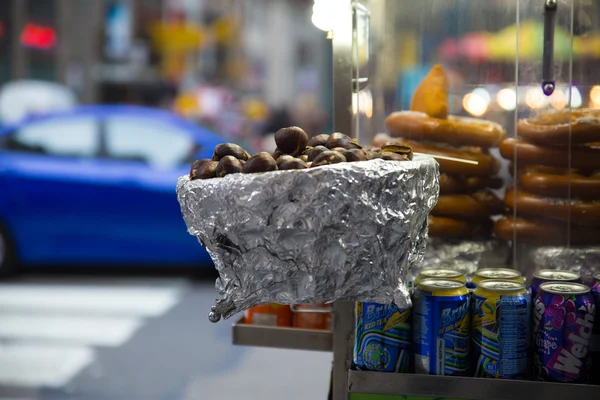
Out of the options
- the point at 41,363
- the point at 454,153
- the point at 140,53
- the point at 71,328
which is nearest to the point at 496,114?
the point at 454,153

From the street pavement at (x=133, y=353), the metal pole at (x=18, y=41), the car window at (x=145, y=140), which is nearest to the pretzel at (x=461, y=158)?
the street pavement at (x=133, y=353)

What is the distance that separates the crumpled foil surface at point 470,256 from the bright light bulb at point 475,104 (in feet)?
1.72

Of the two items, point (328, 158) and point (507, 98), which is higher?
point (507, 98)

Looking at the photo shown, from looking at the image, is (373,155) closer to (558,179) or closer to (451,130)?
(451,130)

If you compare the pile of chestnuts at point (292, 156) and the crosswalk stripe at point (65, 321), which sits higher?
the pile of chestnuts at point (292, 156)

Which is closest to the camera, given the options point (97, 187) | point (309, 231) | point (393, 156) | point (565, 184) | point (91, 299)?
point (309, 231)

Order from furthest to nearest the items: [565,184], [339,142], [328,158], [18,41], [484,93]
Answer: [18,41]
[484,93]
[565,184]
[339,142]
[328,158]

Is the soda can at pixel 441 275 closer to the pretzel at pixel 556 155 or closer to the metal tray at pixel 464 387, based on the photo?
the metal tray at pixel 464 387

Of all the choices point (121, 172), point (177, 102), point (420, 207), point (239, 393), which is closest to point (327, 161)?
point (420, 207)

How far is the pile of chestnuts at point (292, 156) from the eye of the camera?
1.78m

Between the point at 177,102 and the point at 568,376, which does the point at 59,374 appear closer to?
the point at 568,376

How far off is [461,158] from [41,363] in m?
3.13

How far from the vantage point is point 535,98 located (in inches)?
101

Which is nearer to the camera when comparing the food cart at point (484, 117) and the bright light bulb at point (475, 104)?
the food cart at point (484, 117)
